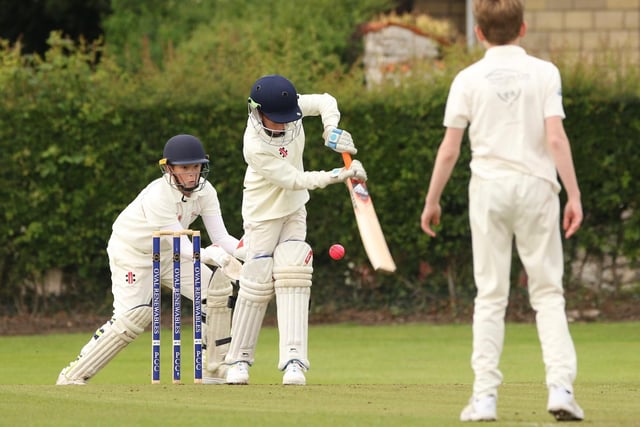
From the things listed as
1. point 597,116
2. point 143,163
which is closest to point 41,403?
point 143,163

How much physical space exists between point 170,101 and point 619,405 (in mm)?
7822

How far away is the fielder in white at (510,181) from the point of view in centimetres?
527

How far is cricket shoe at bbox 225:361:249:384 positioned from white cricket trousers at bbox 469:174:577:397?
236 centimetres

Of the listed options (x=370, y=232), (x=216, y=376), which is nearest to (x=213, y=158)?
(x=216, y=376)

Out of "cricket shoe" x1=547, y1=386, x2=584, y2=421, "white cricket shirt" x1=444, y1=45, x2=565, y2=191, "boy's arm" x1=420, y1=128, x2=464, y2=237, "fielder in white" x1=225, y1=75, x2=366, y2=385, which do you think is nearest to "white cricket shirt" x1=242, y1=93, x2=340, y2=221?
"fielder in white" x1=225, y1=75, x2=366, y2=385

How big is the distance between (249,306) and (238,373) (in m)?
0.36

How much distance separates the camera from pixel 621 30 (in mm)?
18609

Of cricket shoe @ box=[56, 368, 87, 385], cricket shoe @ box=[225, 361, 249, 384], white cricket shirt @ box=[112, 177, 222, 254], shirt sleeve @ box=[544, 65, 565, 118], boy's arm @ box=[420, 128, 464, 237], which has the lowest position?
cricket shoe @ box=[56, 368, 87, 385]

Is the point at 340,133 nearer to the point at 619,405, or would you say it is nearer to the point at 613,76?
the point at 619,405

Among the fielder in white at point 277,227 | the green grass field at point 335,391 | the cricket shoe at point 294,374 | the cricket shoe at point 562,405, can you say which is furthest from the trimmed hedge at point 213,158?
the cricket shoe at point 562,405

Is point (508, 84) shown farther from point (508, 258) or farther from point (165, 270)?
point (165, 270)

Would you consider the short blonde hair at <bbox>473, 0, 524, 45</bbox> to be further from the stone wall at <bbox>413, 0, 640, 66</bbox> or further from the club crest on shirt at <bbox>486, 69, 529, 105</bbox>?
the stone wall at <bbox>413, 0, 640, 66</bbox>

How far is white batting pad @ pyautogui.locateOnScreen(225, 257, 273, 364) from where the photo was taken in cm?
743

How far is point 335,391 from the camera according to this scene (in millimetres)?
6738
